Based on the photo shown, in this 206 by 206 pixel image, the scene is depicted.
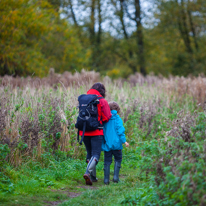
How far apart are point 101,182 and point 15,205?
2.01m

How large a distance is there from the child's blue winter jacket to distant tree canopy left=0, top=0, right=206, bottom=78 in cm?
1323

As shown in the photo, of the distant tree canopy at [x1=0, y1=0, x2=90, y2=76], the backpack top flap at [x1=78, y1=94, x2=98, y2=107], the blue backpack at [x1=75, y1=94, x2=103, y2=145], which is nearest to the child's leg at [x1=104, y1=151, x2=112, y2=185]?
the blue backpack at [x1=75, y1=94, x2=103, y2=145]

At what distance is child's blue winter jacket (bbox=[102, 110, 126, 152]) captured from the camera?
17.4 ft

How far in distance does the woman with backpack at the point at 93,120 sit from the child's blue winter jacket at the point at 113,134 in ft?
0.44

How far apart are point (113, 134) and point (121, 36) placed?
24977mm

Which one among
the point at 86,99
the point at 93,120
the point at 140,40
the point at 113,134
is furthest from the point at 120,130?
the point at 140,40

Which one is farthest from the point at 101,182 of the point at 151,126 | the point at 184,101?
the point at 184,101

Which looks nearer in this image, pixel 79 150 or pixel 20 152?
pixel 20 152

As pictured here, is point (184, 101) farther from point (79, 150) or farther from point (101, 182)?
point (101, 182)

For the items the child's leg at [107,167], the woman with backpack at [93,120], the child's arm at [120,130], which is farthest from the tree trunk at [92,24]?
the child's leg at [107,167]

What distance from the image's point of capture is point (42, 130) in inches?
245

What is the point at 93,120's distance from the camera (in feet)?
16.6

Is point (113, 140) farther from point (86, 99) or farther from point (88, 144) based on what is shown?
point (86, 99)

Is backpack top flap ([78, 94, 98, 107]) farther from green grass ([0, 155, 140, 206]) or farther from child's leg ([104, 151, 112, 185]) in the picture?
green grass ([0, 155, 140, 206])
